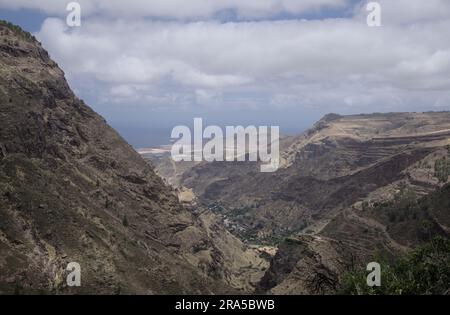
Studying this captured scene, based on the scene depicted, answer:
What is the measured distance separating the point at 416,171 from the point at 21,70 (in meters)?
94.4

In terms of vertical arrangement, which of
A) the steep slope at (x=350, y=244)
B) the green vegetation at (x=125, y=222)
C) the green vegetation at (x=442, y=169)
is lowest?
the steep slope at (x=350, y=244)

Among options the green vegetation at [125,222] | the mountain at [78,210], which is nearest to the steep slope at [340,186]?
the mountain at [78,210]

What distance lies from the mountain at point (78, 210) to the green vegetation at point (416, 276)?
23807mm

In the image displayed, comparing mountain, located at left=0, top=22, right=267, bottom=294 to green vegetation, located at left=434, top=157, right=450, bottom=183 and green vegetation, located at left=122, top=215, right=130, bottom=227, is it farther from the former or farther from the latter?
green vegetation, located at left=434, top=157, right=450, bottom=183

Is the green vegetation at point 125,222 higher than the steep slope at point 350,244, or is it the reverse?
the green vegetation at point 125,222

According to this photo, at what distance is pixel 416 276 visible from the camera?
46656 mm

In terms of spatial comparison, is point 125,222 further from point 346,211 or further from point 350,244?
point 346,211

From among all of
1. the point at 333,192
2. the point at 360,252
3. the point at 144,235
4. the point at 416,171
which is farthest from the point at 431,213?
the point at 333,192

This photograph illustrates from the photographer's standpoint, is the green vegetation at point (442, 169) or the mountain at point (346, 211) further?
the green vegetation at point (442, 169)

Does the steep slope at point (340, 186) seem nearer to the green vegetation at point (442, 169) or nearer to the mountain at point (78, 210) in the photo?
the green vegetation at point (442, 169)

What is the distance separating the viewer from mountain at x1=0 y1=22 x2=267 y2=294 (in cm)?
5375

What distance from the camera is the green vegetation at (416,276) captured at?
139 feet

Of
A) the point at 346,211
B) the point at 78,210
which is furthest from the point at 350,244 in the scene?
the point at 78,210
